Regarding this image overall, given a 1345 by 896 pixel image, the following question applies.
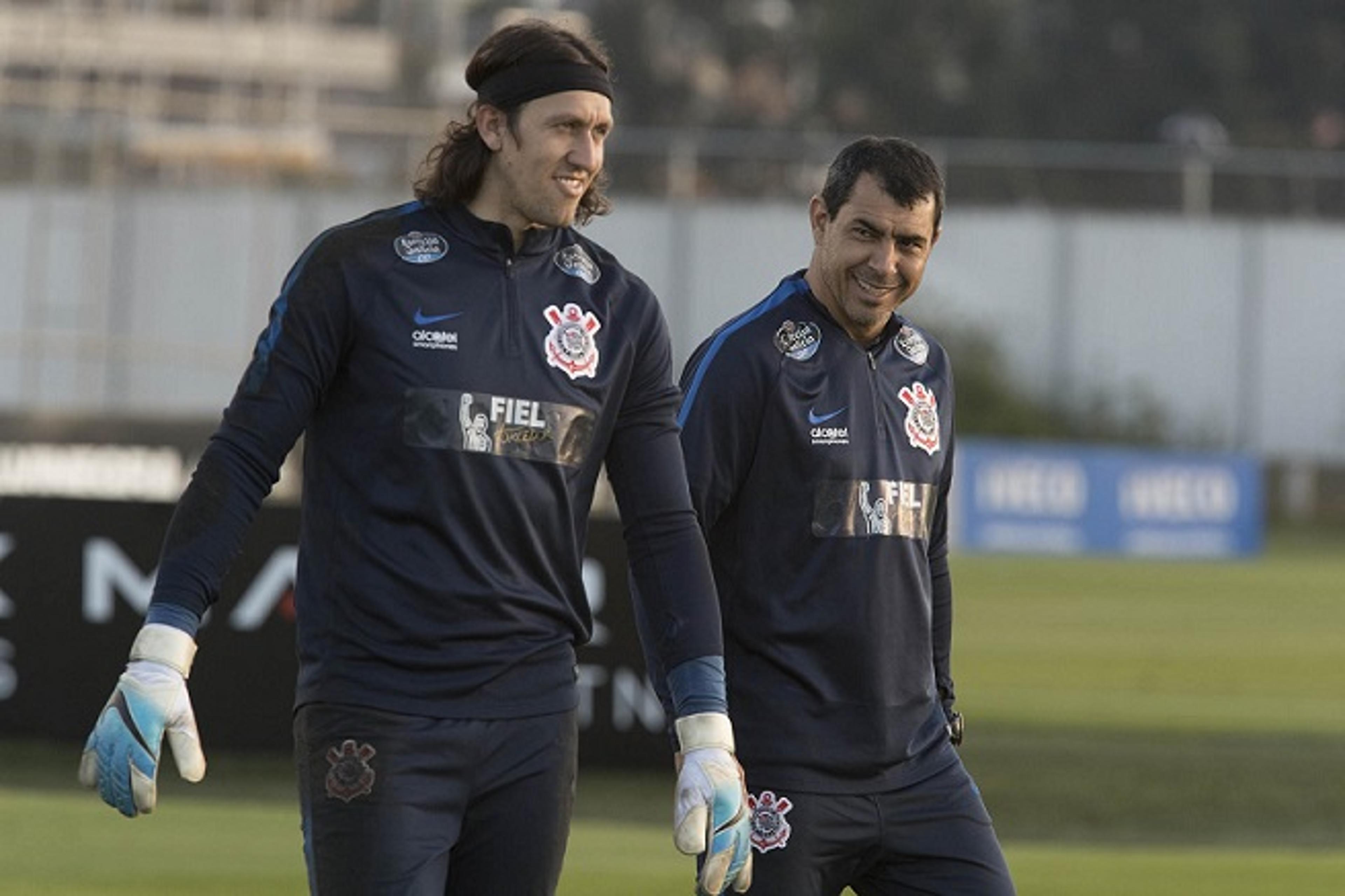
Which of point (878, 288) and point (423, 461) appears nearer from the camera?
point (423, 461)

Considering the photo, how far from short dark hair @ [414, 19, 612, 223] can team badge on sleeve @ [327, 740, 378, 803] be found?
98 cm

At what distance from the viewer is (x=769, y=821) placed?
18.9 feet

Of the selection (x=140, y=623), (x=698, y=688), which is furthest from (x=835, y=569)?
(x=140, y=623)

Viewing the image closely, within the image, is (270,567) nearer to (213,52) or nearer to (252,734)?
(252,734)

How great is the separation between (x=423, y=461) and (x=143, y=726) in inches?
26.0

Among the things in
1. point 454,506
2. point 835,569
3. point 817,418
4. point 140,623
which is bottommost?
point 140,623

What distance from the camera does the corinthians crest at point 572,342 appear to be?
16.5ft

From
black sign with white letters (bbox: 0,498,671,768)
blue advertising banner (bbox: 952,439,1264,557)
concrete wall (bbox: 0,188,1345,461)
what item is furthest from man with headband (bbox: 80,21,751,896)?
concrete wall (bbox: 0,188,1345,461)

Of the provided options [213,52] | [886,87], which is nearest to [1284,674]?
[213,52]

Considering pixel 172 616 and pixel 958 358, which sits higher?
pixel 958 358

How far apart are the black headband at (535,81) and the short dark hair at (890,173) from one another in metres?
0.97

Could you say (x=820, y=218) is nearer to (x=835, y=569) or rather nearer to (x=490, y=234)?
(x=835, y=569)

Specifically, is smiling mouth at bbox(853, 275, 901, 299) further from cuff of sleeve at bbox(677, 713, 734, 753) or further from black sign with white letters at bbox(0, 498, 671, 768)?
black sign with white letters at bbox(0, 498, 671, 768)

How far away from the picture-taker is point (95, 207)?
3550 cm
